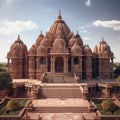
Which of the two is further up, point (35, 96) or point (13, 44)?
point (13, 44)

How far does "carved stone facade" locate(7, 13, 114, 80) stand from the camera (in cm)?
3553

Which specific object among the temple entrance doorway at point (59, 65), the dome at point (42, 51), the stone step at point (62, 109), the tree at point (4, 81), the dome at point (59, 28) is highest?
the dome at point (59, 28)

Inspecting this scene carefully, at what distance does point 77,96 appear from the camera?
25.7 metres

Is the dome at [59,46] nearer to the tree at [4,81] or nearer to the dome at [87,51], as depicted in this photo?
the dome at [87,51]

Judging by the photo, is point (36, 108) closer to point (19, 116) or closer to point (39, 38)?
point (19, 116)

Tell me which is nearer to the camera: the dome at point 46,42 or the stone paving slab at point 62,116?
the stone paving slab at point 62,116

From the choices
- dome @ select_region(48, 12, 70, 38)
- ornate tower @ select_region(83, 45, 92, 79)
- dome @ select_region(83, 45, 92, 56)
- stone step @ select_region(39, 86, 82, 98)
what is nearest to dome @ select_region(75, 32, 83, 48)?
dome @ select_region(48, 12, 70, 38)

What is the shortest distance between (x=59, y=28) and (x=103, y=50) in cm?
959

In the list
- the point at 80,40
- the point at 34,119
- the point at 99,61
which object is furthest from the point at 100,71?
the point at 34,119

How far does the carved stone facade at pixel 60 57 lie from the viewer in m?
35.5

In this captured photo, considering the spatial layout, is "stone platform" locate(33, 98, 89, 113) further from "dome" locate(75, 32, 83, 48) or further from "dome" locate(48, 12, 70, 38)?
"dome" locate(48, 12, 70, 38)

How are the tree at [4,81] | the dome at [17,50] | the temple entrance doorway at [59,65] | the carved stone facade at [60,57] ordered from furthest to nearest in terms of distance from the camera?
the temple entrance doorway at [59,65], the dome at [17,50], the carved stone facade at [60,57], the tree at [4,81]

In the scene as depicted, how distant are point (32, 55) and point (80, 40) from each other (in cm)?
1021

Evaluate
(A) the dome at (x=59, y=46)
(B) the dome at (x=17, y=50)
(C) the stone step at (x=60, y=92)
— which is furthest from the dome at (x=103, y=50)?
(B) the dome at (x=17, y=50)
